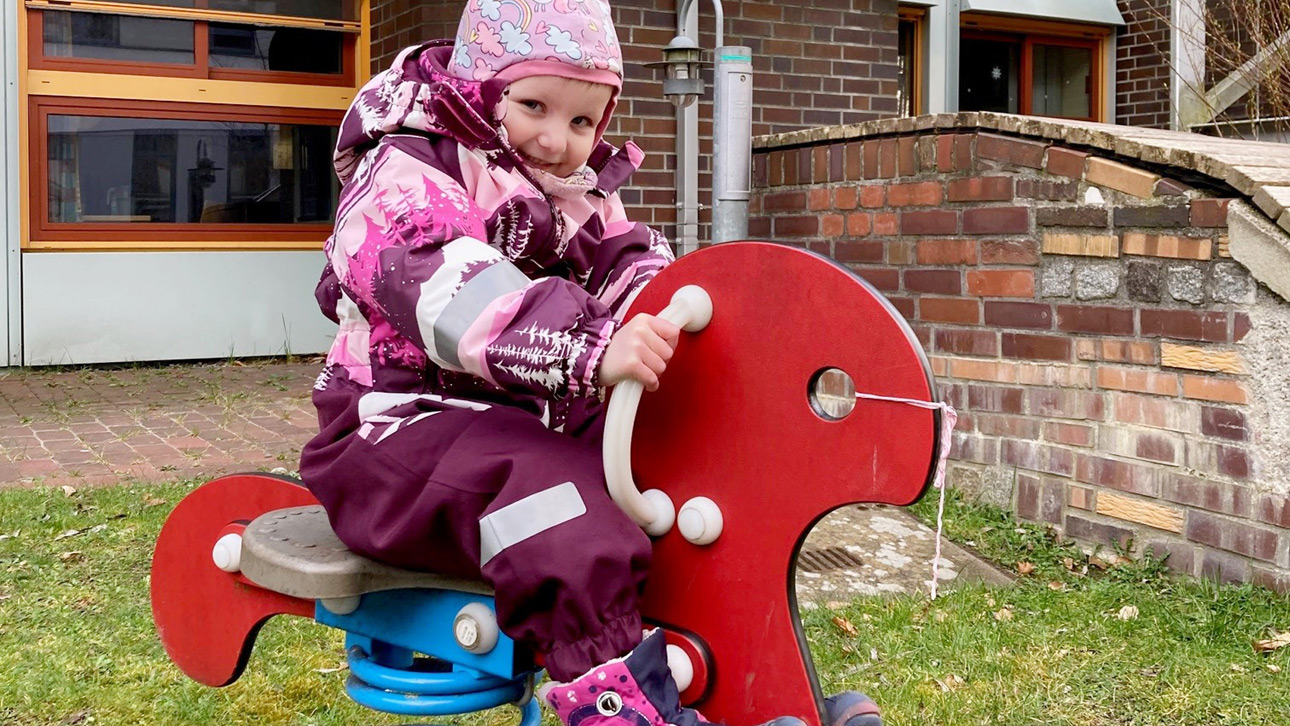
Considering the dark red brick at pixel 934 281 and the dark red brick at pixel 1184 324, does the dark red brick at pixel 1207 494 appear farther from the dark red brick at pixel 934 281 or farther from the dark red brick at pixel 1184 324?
the dark red brick at pixel 934 281

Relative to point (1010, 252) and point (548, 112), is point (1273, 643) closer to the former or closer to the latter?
point (1010, 252)

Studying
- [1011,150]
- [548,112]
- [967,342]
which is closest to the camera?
[548,112]

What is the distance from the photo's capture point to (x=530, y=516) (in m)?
1.79

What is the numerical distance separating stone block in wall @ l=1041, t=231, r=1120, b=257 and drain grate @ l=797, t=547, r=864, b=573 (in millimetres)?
1139

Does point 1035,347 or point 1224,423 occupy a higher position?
point 1035,347

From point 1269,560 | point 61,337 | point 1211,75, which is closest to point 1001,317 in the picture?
point 1269,560

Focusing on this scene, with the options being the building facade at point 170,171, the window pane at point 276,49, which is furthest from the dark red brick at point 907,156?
the window pane at point 276,49

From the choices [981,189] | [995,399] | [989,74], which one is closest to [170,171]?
[981,189]

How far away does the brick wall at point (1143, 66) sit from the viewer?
1070 cm

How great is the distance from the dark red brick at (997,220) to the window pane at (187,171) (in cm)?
523

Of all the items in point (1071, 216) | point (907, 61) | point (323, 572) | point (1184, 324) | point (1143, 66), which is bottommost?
point (323, 572)

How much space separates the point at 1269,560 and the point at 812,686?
7.62 feet

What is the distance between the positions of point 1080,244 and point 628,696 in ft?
9.13

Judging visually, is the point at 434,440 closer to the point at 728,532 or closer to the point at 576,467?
the point at 576,467
